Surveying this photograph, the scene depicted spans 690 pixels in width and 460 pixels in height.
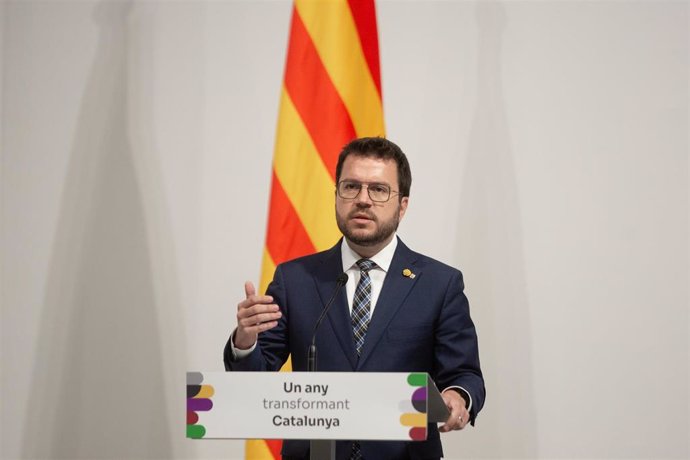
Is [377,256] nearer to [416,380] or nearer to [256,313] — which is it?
[256,313]

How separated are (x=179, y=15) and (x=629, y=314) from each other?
2365mm

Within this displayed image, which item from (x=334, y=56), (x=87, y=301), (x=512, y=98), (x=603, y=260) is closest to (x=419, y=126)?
(x=512, y=98)

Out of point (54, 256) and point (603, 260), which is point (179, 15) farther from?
point (603, 260)

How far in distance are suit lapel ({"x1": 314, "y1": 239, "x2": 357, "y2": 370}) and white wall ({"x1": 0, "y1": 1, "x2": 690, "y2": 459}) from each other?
128 cm

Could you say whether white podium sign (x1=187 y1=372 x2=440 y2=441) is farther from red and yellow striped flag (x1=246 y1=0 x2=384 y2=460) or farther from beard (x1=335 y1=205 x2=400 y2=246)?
red and yellow striped flag (x1=246 y1=0 x2=384 y2=460)

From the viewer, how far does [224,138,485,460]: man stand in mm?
2180

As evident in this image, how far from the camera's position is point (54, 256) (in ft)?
12.4

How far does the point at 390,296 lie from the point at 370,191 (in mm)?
292

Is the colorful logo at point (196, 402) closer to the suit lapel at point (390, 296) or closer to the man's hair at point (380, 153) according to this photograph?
the suit lapel at point (390, 296)

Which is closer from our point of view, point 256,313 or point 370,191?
point 256,313

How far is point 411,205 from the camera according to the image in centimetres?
362

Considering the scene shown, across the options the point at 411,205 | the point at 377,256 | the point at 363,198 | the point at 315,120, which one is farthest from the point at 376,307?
the point at 411,205

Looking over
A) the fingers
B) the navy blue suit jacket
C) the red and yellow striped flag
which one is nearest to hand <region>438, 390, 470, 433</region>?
the fingers

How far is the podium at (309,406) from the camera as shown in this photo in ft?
5.12
